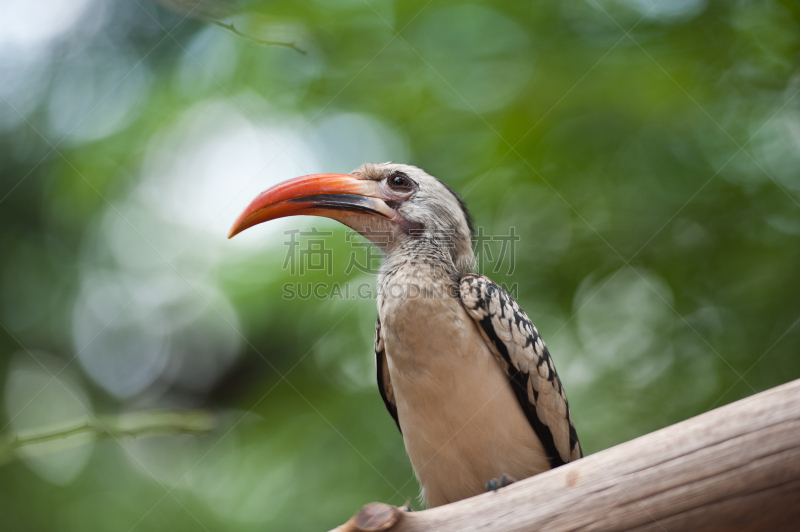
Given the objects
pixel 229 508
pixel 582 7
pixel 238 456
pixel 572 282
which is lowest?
pixel 229 508

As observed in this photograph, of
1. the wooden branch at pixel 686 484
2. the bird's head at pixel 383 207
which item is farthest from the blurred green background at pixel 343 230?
the wooden branch at pixel 686 484

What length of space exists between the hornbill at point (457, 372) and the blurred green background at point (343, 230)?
5.52 feet

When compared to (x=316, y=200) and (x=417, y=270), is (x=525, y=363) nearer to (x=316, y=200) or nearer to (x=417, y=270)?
(x=417, y=270)

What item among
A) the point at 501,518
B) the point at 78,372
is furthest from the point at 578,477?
the point at 78,372

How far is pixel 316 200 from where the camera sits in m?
3.17

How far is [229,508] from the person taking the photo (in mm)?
4746

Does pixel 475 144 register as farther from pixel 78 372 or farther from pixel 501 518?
pixel 78 372

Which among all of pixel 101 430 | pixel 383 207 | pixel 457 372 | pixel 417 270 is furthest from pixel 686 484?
pixel 101 430

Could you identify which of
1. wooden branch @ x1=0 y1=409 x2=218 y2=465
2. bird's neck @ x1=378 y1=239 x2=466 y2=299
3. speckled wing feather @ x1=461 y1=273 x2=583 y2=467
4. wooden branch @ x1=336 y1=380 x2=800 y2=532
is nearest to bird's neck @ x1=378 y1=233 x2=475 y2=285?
bird's neck @ x1=378 y1=239 x2=466 y2=299

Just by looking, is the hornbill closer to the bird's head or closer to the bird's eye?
the bird's head

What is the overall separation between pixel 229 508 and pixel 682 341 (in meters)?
3.92

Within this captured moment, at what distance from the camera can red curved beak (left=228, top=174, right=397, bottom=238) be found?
310cm

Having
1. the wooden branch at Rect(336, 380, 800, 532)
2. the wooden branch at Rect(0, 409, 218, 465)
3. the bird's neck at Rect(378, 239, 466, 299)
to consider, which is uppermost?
the wooden branch at Rect(0, 409, 218, 465)

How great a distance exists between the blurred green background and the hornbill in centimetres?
168
